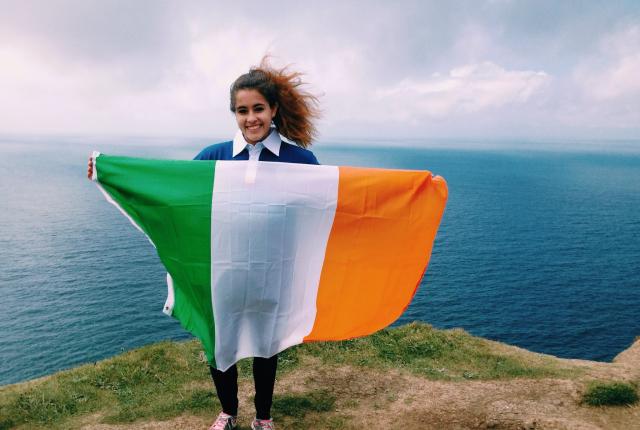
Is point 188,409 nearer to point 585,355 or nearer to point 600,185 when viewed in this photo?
point 585,355

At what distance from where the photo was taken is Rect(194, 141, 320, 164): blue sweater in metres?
5.61

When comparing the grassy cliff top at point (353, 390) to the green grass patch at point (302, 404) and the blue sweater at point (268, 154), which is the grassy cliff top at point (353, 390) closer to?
the green grass patch at point (302, 404)

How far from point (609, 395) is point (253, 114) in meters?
8.03

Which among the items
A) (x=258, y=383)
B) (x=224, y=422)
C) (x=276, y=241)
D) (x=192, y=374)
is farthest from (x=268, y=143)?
(x=192, y=374)

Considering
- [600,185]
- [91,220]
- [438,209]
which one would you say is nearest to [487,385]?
[438,209]

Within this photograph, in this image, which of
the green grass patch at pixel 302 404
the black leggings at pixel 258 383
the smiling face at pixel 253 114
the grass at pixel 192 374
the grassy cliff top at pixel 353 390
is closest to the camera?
the smiling face at pixel 253 114

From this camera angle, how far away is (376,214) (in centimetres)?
594

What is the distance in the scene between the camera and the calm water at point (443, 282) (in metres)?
46.0

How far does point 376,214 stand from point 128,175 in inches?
123

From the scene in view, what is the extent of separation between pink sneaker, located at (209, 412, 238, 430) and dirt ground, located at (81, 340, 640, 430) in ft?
1.03

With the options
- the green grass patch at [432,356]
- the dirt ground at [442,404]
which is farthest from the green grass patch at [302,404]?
the green grass patch at [432,356]

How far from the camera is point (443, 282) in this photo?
6022cm

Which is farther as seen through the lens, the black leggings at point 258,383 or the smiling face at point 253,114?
the black leggings at point 258,383

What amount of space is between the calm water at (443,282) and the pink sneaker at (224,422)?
3977cm
